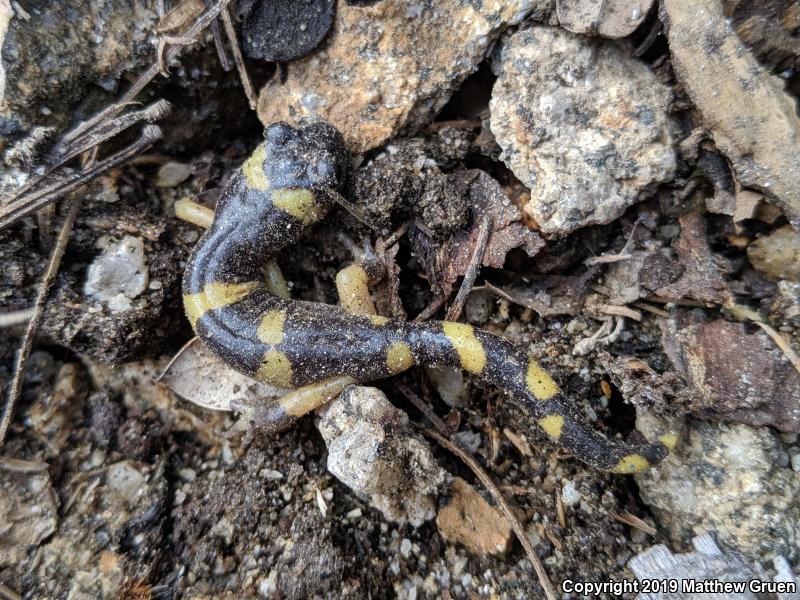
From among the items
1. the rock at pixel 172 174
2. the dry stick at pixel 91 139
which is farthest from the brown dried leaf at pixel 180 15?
the rock at pixel 172 174

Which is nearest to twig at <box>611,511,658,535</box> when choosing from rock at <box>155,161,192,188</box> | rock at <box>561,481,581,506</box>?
rock at <box>561,481,581,506</box>

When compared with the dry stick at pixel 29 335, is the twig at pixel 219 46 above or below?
above

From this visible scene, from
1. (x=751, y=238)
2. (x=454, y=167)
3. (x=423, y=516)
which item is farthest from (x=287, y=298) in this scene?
(x=751, y=238)

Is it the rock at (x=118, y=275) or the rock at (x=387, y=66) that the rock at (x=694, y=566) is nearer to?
the rock at (x=387, y=66)

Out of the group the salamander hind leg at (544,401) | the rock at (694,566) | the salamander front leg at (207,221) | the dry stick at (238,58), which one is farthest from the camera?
the salamander front leg at (207,221)

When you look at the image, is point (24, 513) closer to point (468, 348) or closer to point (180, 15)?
point (468, 348)

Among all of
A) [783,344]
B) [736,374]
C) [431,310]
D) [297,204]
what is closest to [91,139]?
[297,204]
